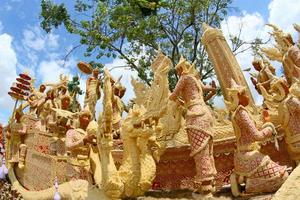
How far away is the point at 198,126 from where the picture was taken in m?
5.60

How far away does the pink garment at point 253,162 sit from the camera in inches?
199

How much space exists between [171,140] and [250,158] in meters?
1.59

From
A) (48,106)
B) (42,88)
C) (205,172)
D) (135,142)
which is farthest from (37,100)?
(205,172)

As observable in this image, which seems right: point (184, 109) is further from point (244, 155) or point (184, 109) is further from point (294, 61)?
point (294, 61)

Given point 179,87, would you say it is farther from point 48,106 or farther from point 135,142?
point 48,106

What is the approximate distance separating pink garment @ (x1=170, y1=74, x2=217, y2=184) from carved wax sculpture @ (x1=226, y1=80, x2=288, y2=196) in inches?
14.3

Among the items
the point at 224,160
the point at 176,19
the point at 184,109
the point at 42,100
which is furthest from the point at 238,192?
the point at 176,19

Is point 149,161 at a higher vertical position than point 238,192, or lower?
higher

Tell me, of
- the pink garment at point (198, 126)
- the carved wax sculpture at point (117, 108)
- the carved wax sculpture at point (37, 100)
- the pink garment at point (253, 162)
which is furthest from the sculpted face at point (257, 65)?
the carved wax sculpture at point (37, 100)

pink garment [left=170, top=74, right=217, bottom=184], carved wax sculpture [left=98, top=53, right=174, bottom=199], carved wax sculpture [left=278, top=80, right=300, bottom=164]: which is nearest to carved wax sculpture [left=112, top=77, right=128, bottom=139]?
carved wax sculpture [left=98, top=53, right=174, bottom=199]

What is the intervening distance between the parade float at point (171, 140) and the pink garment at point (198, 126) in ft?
0.04

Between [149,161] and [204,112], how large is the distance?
100 cm

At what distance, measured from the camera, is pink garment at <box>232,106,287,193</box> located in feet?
16.6

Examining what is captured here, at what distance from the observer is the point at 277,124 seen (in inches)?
236
